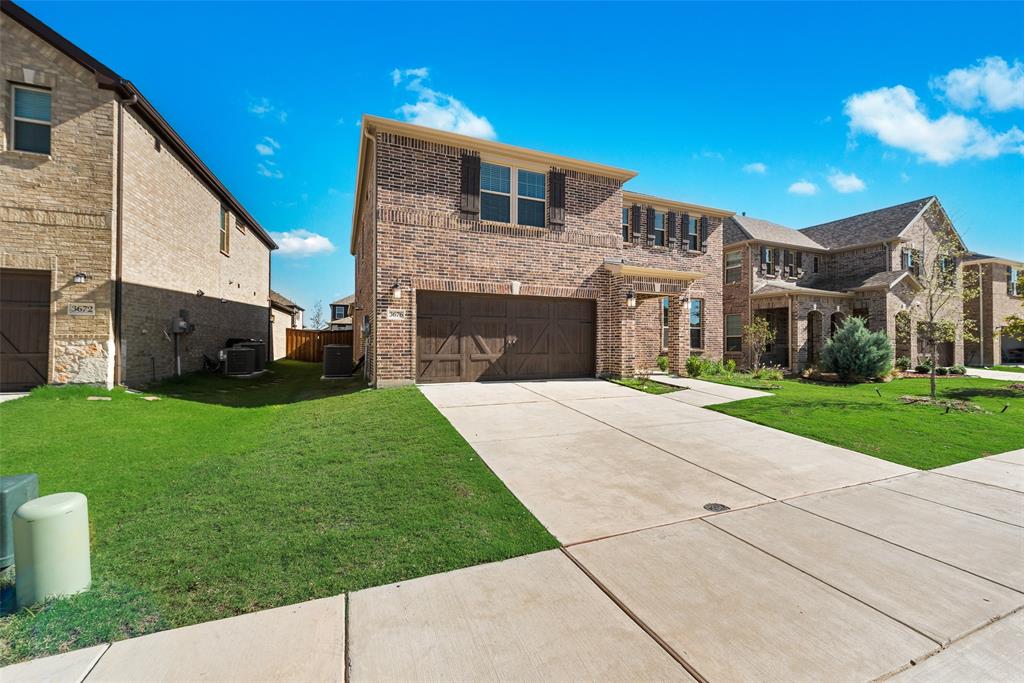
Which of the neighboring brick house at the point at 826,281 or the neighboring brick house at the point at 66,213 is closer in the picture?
the neighboring brick house at the point at 66,213

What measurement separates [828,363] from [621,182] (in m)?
10.2

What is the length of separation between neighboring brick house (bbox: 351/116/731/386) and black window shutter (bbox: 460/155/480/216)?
26mm

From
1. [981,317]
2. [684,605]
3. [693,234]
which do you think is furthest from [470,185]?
[981,317]

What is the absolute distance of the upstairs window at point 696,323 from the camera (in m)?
17.5

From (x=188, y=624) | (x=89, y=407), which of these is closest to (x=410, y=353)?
(x=89, y=407)

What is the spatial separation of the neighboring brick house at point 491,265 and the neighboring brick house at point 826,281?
929 cm

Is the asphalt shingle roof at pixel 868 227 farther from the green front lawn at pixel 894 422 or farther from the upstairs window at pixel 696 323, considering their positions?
the green front lawn at pixel 894 422

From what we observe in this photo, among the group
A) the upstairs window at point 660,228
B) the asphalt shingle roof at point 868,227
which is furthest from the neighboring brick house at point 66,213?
the asphalt shingle roof at point 868,227

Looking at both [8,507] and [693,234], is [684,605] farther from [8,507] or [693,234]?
[693,234]

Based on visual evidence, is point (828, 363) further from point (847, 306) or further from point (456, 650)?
point (456, 650)

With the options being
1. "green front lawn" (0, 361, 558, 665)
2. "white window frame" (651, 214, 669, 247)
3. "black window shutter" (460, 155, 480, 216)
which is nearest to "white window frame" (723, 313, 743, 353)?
"white window frame" (651, 214, 669, 247)

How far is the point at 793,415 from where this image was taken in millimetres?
8078

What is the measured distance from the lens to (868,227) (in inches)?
894

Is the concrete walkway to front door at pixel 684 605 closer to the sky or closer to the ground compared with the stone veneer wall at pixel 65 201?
closer to the ground
